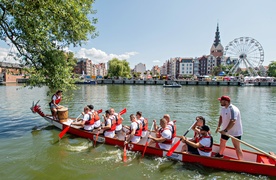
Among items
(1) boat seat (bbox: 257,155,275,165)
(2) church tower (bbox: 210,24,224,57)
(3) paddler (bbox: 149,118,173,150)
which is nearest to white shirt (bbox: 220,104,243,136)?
(1) boat seat (bbox: 257,155,275,165)

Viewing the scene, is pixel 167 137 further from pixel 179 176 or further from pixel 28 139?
pixel 28 139

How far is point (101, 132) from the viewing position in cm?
1012

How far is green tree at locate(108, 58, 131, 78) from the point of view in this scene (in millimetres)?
80938

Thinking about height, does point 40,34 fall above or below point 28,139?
above

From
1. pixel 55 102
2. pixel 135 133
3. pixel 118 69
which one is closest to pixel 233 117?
pixel 135 133

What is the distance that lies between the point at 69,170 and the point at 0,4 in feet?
30.0

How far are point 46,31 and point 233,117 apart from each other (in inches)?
442

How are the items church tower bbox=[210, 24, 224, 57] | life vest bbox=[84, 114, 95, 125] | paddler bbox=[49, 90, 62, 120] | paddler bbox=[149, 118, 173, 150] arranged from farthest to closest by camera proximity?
1. church tower bbox=[210, 24, 224, 57]
2. paddler bbox=[49, 90, 62, 120]
3. life vest bbox=[84, 114, 95, 125]
4. paddler bbox=[149, 118, 173, 150]

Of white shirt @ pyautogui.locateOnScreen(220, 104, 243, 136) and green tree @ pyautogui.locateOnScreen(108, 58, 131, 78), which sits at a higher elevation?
green tree @ pyautogui.locateOnScreen(108, 58, 131, 78)

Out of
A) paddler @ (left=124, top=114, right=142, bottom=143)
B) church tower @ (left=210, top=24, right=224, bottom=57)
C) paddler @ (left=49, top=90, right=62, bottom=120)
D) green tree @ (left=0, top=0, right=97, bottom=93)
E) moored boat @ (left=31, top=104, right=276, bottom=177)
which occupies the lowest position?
moored boat @ (left=31, top=104, right=276, bottom=177)

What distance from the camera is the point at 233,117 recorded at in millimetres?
6383

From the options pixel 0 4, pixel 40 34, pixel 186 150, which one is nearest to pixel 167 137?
pixel 186 150

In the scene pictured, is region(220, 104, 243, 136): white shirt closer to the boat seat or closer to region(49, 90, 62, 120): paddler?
the boat seat

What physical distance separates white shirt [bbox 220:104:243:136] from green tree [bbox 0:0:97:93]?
29.1 feet
